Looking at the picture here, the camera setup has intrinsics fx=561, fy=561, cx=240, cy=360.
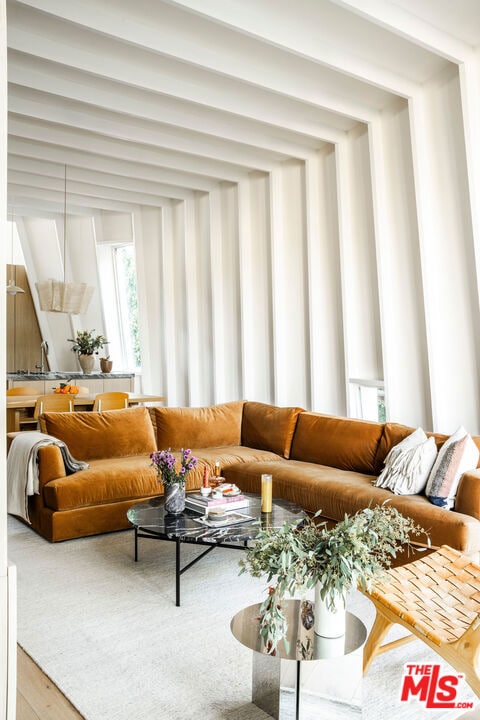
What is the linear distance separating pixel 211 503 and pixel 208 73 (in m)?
3.20

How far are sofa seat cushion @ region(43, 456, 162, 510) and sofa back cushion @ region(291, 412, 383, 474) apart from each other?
128 centimetres

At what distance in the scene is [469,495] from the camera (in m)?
3.02

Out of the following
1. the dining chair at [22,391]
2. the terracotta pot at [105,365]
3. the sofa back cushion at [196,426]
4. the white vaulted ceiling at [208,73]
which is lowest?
the sofa back cushion at [196,426]

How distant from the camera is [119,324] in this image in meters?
9.02

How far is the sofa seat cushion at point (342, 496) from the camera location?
2.88 metres

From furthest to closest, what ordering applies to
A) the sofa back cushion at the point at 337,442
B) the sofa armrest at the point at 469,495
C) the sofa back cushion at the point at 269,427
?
1. the sofa back cushion at the point at 269,427
2. the sofa back cushion at the point at 337,442
3. the sofa armrest at the point at 469,495

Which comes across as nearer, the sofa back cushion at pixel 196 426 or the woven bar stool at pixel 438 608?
the woven bar stool at pixel 438 608

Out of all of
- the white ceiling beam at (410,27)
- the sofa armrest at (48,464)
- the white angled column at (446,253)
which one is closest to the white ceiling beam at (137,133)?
the white angled column at (446,253)

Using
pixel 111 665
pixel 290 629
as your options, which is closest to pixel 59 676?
pixel 111 665

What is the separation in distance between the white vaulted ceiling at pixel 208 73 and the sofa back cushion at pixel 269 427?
98.5 inches

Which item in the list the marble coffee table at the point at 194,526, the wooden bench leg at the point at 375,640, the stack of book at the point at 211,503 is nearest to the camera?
the wooden bench leg at the point at 375,640

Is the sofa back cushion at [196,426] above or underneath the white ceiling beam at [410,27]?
underneath

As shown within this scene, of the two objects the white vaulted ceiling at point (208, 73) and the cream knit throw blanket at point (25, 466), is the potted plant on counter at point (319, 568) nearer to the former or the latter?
the cream knit throw blanket at point (25, 466)
